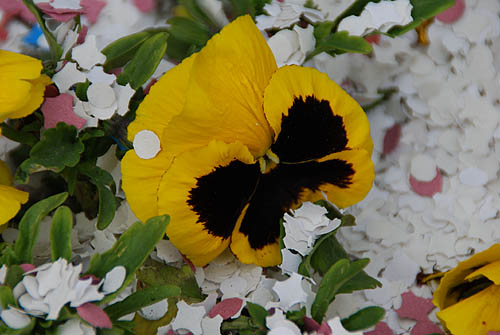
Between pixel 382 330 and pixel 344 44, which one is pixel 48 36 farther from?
pixel 382 330

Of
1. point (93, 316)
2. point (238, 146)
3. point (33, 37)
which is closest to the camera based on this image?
point (93, 316)

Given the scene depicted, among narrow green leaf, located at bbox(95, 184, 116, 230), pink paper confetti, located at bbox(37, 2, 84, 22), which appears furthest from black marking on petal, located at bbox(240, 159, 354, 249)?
pink paper confetti, located at bbox(37, 2, 84, 22)

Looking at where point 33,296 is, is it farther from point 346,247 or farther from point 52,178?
point 346,247

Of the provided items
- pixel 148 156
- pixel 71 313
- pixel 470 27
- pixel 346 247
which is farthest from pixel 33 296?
pixel 470 27

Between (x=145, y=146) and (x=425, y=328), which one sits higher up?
(x=145, y=146)

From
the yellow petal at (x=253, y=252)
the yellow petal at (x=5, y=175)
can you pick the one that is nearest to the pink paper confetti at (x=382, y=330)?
the yellow petal at (x=253, y=252)

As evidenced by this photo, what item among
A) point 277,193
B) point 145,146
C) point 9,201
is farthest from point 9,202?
point 277,193
